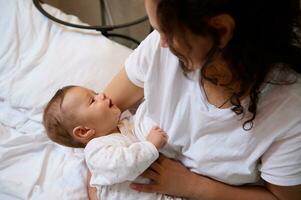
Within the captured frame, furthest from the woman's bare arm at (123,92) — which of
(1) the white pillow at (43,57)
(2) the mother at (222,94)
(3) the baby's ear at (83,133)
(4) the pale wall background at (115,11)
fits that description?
(4) the pale wall background at (115,11)

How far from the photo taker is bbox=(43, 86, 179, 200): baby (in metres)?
0.86

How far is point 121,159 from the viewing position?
86 cm

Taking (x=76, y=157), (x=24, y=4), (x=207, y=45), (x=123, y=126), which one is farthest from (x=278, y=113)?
(x=24, y=4)

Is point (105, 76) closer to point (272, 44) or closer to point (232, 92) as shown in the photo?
point (232, 92)

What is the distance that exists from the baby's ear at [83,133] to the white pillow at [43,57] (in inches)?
10.6

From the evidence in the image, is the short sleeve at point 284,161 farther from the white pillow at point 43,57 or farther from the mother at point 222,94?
the white pillow at point 43,57

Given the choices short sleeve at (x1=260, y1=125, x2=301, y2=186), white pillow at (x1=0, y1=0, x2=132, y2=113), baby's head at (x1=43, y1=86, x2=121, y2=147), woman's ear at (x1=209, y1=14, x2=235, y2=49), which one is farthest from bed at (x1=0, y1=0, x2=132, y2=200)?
woman's ear at (x1=209, y1=14, x2=235, y2=49)

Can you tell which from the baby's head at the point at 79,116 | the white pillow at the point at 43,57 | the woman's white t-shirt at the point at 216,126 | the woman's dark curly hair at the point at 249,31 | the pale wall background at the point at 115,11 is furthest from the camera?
the pale wall background at the point at 115,11

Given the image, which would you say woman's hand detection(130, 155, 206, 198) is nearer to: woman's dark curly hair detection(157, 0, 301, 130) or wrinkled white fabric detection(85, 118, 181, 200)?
wrinkled white fabric detection(85, 118, 181, 200)

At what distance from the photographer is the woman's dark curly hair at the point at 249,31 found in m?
0.58

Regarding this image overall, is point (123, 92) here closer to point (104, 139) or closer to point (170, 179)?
point (104, 139)

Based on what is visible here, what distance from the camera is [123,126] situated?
1.03 meters

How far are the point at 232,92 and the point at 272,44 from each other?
131 millimetres

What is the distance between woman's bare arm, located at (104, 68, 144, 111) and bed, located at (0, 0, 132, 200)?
196mm
